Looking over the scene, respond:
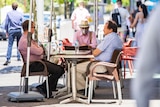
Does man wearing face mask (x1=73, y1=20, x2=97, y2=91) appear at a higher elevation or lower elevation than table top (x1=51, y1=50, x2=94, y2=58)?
higher

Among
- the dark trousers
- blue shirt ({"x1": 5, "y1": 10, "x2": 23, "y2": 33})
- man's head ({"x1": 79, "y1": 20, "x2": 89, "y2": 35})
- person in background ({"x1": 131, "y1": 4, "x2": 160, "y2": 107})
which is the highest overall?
person in background ({"x1": 131, "y1": 4, "x2": 160, "y2": 107})

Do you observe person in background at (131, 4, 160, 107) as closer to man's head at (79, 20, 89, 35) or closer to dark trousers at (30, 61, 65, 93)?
dark trousers at (30, 61, 65, 93)

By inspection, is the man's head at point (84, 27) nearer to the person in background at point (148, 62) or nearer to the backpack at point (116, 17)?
the backpack at point (116, 17)

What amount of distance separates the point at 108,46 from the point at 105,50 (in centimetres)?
9

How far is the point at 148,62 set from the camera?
2047 mm

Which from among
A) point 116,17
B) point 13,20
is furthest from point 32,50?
point 116,17

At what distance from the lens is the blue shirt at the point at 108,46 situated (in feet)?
35.0

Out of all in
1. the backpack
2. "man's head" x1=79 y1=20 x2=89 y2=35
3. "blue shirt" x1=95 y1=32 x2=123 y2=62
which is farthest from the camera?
the backpack

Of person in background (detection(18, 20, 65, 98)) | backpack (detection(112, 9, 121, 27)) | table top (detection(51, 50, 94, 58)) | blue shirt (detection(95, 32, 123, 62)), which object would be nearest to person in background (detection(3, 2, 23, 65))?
backpack (detection(112, 9, 121, 27))

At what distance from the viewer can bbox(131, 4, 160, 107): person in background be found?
80.0 inches

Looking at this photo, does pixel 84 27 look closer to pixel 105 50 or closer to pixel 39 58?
pixel 39 58

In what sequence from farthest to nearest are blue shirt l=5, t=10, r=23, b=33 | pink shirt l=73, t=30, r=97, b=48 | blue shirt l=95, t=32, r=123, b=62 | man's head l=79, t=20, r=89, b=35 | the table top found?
blue shirt l=5, t=10, r=23, b=33, pink shirt l=73, t=30, r=97, b=48, man's head l=79, t=20, r=89, b=35, blue shirt l=95, t=32, r=123, b=62, the table top

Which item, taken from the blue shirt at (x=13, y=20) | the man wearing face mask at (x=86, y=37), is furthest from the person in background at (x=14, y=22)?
the man wearing face mask at (x=86, y=37)

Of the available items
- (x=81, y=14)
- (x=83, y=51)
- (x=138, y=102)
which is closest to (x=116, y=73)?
(x=83, y=51)
